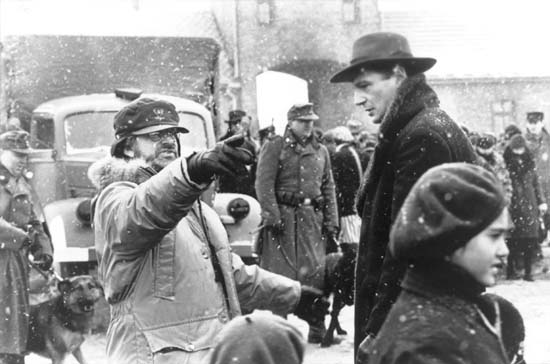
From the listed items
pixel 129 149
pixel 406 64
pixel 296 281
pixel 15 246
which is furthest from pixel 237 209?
pixel 406 64

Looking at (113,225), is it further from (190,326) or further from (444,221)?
(444,221)

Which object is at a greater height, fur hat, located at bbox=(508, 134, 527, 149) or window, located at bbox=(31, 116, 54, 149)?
window, located at bbox=(31, 116, 54, 149)

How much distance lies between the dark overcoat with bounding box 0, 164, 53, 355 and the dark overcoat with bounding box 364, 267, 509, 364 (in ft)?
18.7

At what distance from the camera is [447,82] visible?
35219mm

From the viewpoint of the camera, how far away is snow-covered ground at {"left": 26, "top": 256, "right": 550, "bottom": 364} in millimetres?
8391

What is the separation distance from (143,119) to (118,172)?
28 cm

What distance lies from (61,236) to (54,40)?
369 centimetres

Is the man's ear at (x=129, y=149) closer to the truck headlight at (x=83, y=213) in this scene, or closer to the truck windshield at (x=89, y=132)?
the truck headlight at (x=83, y=213)

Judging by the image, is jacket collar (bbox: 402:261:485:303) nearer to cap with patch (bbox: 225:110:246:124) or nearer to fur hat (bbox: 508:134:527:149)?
fur hat (bbox: 508:134:527:149)

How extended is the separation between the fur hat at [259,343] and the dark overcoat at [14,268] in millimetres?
5521

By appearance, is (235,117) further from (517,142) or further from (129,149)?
(129,149)

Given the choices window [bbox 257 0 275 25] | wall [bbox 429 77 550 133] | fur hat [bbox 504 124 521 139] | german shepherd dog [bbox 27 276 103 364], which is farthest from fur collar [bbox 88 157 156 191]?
wall [bbox 429 77 550 133]

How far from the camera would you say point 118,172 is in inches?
155

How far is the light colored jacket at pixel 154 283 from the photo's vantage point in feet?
11.8
